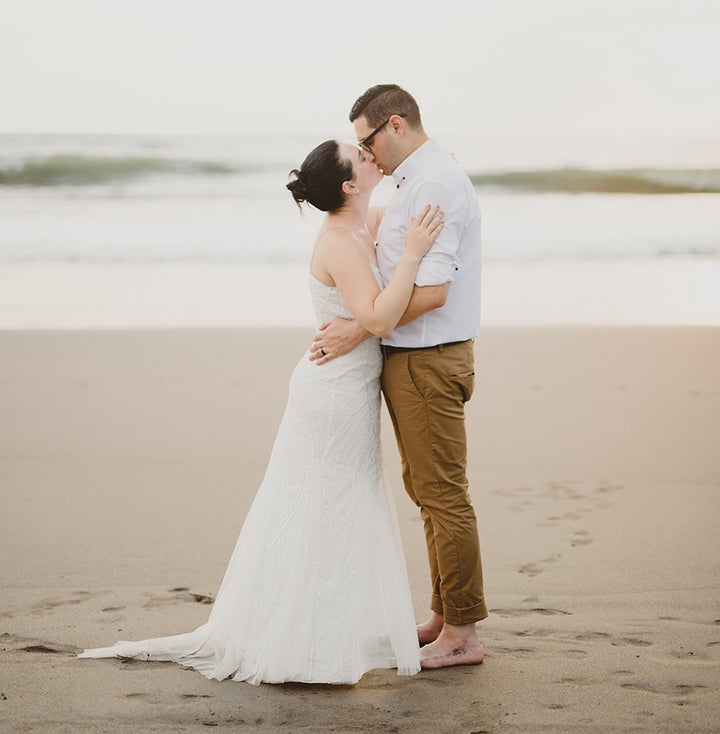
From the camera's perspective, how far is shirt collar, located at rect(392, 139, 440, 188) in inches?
135

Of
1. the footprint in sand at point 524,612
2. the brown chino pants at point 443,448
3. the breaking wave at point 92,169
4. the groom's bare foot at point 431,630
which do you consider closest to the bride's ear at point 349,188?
the brown chino pants at point 443,448

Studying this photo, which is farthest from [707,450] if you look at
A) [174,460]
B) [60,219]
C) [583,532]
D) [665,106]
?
[665,106]

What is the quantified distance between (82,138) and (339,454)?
898 inches

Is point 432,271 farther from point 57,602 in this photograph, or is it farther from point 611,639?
point 57,602

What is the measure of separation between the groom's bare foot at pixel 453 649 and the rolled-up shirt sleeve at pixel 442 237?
1.22 m

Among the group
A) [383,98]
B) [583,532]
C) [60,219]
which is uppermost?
[60,219]

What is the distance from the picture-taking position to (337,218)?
3.50 m

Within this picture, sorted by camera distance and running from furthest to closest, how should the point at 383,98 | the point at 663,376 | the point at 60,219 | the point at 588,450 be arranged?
the point at 60,219
the point at 663,376
the point at 588,450
the point at 383,98

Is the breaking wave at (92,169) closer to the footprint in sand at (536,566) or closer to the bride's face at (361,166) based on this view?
the footprint in sand at (536,566)

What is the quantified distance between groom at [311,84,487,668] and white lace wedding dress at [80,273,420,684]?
0.35 ft

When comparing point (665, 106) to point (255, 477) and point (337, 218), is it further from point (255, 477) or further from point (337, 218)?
point (337, 218)

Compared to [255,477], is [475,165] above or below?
above

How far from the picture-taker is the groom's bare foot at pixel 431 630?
12.6 ft

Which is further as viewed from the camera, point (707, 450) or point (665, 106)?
point (665, 106)
